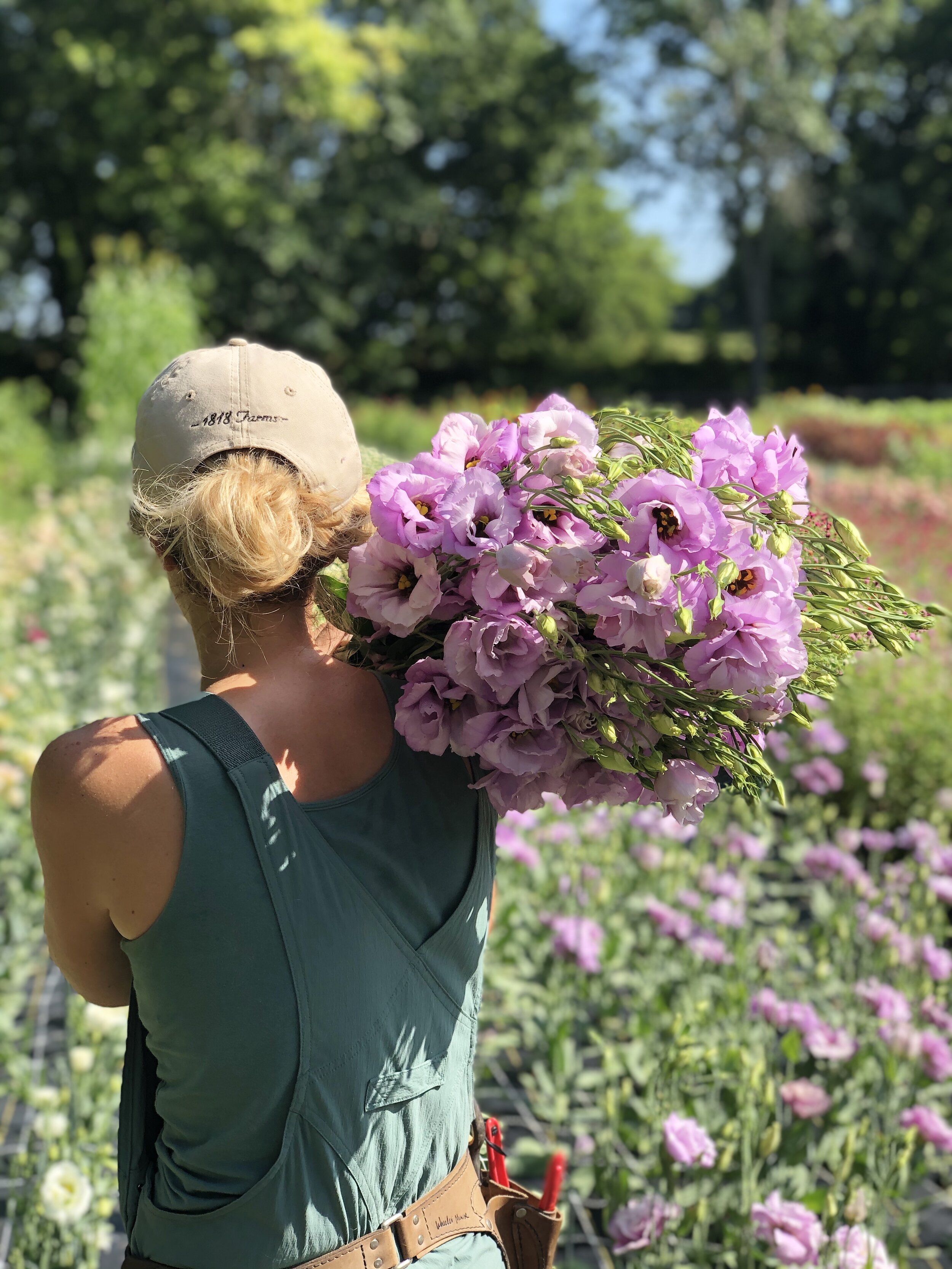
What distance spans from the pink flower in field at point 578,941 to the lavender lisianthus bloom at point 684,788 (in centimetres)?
149

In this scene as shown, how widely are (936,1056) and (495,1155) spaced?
46.6 inches

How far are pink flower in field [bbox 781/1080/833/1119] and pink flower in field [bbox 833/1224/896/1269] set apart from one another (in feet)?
0.87

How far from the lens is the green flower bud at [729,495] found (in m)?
0.99

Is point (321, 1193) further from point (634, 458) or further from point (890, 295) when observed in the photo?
point (890, 295)

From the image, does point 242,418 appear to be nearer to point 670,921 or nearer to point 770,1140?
point 770,1140

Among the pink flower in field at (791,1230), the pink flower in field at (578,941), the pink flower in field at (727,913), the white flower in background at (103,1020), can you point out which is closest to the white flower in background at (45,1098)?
the white flower in background at (103,1020)

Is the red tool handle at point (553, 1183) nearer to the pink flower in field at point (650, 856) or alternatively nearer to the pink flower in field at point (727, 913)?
the pink flower in field at point (727, 913)

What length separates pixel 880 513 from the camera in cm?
903

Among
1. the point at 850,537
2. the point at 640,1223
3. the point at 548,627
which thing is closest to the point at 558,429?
the point at 548,627

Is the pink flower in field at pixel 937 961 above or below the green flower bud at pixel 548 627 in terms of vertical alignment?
below

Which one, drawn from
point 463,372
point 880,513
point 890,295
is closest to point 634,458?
point 880,513

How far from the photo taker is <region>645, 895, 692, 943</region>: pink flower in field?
2.58 meters

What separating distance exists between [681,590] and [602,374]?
28.9 m

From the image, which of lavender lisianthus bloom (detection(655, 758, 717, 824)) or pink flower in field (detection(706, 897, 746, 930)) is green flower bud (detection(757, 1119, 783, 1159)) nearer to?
pink flower in field (detection(706, 897, 746, 930))
